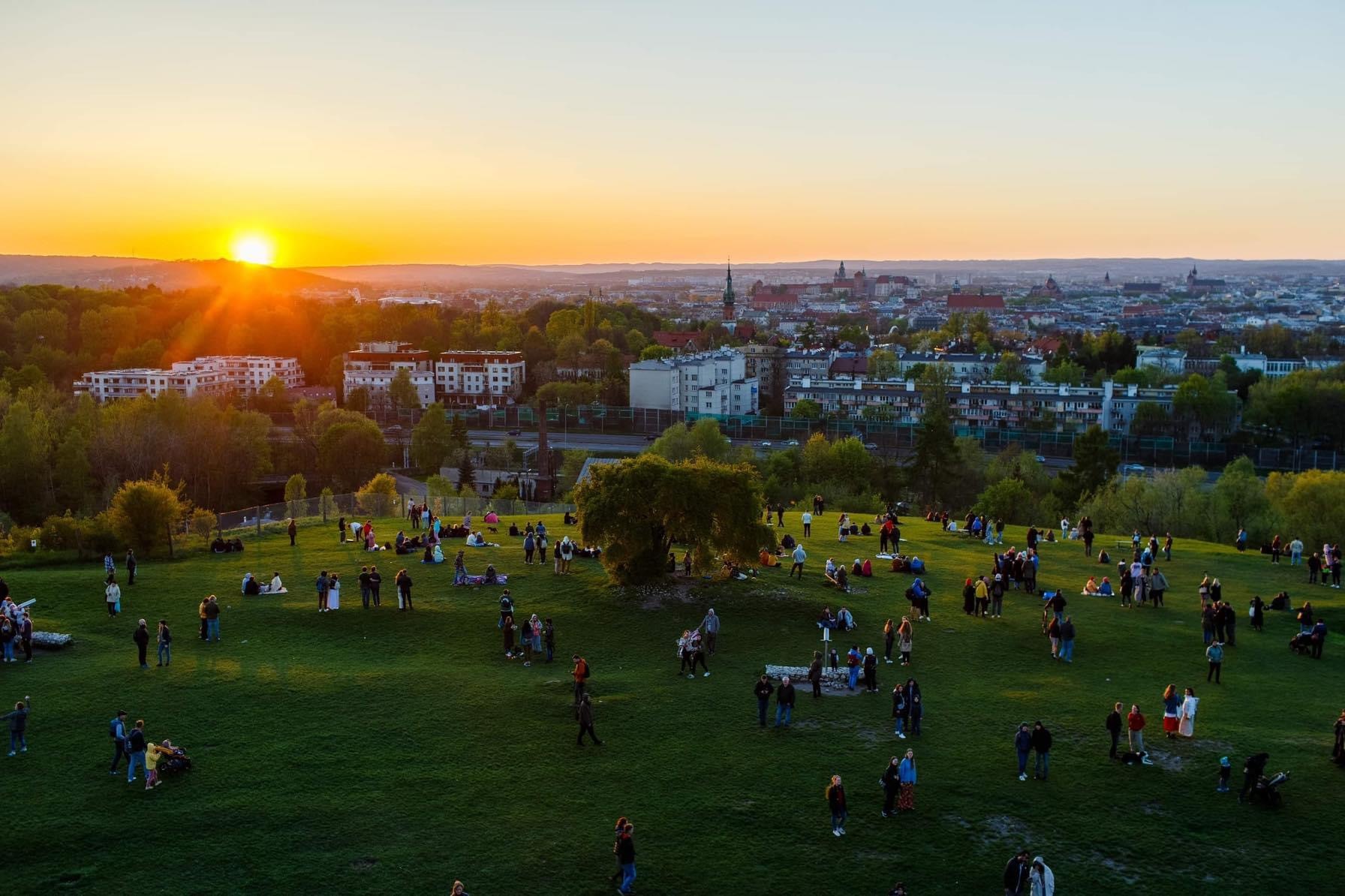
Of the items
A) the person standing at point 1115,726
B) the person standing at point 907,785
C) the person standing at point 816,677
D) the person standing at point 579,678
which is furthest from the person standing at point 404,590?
the person standing at point 1115,726

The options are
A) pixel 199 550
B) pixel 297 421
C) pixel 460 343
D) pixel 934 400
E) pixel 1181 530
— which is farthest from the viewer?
pixel 460 343

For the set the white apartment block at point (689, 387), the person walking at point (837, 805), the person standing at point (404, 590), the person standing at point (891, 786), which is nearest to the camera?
the person walking at point (837, 805)

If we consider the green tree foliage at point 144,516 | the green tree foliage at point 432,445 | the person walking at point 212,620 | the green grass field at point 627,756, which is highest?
the green tree foliage at point 144,516

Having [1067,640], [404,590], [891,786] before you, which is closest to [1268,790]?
[891,786]

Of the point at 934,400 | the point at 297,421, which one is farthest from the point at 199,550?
the point at 934,400

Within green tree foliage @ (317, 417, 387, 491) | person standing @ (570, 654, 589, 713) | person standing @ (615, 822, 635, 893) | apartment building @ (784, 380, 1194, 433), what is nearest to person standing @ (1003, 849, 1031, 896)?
person standing @ (615, 822, 635, 893)

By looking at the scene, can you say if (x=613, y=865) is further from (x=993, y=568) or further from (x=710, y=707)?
(x=993, y=568)

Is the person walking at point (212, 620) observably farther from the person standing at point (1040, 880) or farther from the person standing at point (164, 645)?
the person standing at point (1040, 880)
